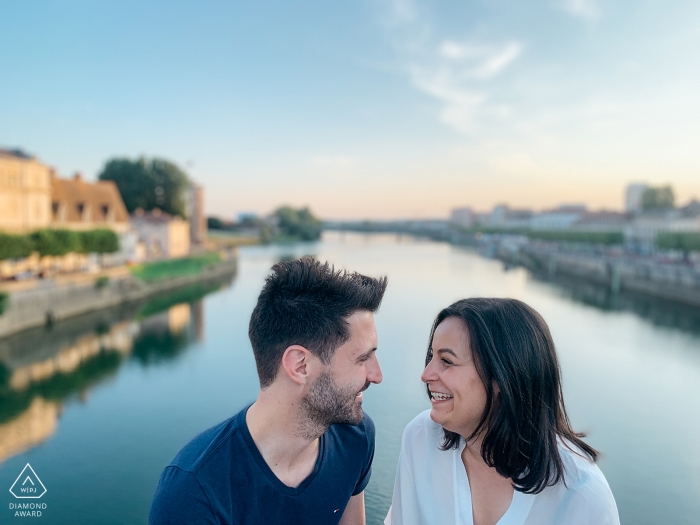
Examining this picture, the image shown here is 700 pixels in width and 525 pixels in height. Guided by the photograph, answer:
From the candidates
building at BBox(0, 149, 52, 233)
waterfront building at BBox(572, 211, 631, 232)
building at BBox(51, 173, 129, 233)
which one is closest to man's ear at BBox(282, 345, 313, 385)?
building at BBox(0, 149, 52, 233)

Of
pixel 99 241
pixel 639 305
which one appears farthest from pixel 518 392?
pixel 639 305

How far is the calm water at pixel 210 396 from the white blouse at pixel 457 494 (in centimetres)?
299

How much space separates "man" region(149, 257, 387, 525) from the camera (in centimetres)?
111

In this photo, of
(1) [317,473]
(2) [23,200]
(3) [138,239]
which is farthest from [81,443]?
(3) [138,239]

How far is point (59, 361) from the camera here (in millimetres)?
10195

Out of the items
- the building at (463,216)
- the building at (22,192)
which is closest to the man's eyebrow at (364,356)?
the building at (22,192)

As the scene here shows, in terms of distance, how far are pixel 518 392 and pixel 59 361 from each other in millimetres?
10735

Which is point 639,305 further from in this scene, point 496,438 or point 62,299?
point 496,438

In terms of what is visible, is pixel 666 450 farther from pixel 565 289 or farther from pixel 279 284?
pixel 565 289

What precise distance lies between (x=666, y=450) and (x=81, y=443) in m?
6.89

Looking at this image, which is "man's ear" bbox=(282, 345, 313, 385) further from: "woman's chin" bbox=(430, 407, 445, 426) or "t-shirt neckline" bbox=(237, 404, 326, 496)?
"woman's chin" bbox=(430, 407, 445, 426)

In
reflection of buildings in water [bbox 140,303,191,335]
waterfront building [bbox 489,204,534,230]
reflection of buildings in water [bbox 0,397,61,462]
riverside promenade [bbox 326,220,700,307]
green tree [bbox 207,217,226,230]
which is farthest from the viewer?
waterfront building [bbox 489,204,534,230]

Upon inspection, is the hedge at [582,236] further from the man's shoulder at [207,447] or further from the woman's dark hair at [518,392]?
the man's shoulder at [207,447]

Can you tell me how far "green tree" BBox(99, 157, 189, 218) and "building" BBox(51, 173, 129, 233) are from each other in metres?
5.14
